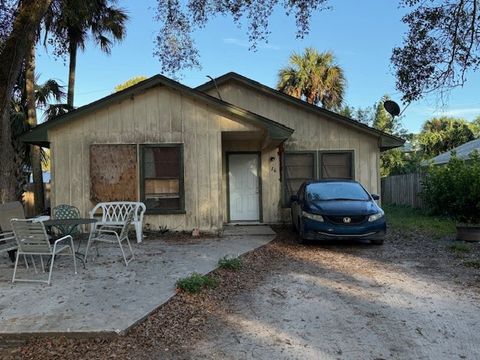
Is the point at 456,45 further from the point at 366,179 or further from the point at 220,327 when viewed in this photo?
the point at 220,327

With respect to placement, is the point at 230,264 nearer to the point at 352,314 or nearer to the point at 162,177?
the point at 352,314

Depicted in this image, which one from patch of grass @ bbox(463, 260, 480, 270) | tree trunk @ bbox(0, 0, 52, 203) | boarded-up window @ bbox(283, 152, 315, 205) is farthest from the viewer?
boarded-up window @ bbox(283, 152, 315, 205)

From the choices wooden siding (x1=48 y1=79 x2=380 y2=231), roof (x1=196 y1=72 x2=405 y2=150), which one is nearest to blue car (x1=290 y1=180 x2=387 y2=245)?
wooden siding (x1=48 y1=79 x2=380 y2=231)

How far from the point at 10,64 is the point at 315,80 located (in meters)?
18.4

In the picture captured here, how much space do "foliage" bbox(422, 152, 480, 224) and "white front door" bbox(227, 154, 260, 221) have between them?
643cm

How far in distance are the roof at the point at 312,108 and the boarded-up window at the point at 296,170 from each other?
4.41 ft

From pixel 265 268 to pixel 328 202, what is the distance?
9.87ft

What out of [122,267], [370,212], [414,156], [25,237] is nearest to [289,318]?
[122,267]

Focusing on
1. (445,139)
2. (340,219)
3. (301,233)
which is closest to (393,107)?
(340,219)

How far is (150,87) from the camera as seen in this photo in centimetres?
1145

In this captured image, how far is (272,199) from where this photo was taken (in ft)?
46.6

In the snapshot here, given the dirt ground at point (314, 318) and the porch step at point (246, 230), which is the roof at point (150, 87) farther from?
the dirt ground at point (314, 318)

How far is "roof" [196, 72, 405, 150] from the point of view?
1373cm

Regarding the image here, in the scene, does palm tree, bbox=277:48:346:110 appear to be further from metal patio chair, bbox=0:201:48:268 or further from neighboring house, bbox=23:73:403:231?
metal patio chair, bbox=0:201:48:268
